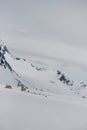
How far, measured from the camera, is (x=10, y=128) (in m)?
41.8

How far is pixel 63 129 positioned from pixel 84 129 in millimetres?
4171

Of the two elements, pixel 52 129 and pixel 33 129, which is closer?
pixel 33 129

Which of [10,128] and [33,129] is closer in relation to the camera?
[10,128]

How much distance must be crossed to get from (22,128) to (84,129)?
13.1 metres

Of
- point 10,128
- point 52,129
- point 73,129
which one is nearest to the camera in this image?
point 10,128

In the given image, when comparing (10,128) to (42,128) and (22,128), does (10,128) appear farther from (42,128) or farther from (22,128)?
(42,128)

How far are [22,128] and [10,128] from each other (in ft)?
8.54

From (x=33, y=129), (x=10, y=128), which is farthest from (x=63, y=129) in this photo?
(x=10, y=128)

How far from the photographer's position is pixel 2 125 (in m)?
42.4

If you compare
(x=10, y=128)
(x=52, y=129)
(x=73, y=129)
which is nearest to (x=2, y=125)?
(x=10, y=128)

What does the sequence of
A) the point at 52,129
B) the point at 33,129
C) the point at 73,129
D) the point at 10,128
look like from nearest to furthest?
the point at 10,128
the point at 33,129
the point at 52,129
the point at 73,129

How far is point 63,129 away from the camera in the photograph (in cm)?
5097

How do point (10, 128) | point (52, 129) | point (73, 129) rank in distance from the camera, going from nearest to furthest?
1. point (10, 128)
2. point (52, 129)
3. point (73, 129)

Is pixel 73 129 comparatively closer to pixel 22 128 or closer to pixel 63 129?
pixel 63 129
